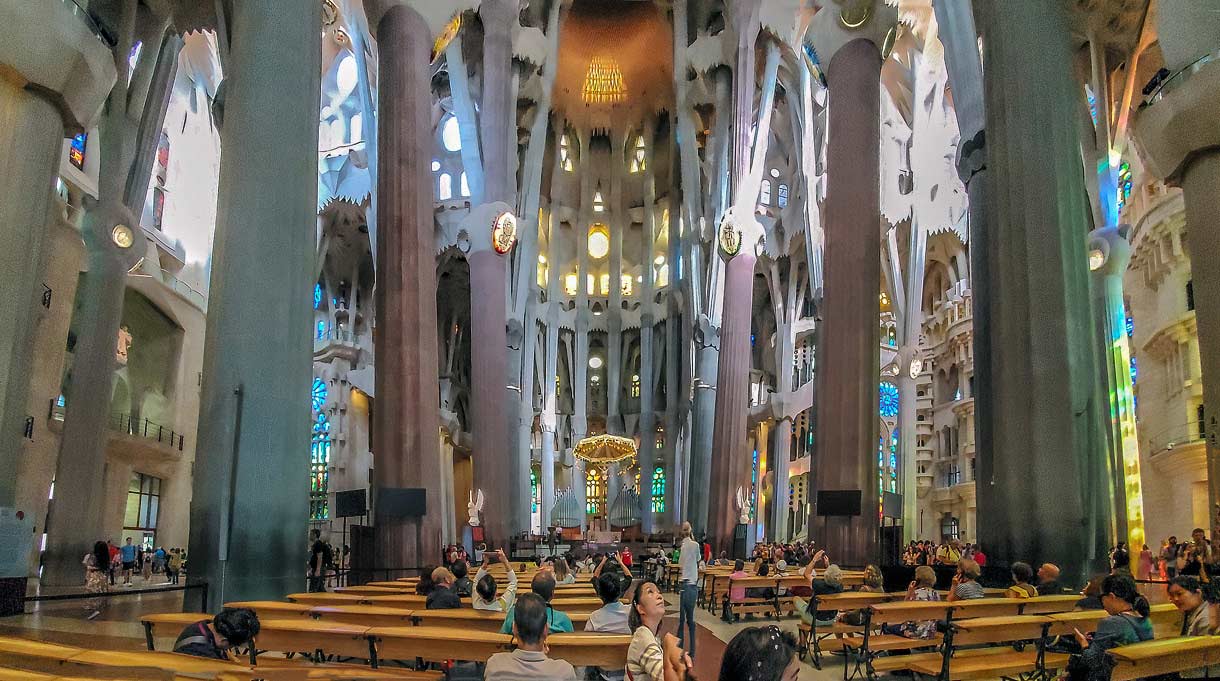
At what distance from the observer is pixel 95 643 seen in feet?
29.4

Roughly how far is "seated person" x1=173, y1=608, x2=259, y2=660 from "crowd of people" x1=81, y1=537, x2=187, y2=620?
9.35 meters

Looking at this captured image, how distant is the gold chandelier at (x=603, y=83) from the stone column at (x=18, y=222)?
40175 mm

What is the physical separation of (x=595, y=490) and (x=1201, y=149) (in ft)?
132

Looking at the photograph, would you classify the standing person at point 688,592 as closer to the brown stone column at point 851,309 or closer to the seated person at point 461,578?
the seated person at point 461,578

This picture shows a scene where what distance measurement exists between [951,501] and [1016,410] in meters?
31.1

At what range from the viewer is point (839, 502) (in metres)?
14.6

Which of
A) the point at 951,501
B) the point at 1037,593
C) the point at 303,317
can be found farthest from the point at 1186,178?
the point at 951,501

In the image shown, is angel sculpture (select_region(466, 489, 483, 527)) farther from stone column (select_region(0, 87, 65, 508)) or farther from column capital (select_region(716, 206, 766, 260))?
stone column (select_region(0, 87, 65, 508))

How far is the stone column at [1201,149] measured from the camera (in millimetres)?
8836

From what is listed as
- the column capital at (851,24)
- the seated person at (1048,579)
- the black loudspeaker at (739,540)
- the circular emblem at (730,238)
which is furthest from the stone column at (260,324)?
the black loudspeaker at (739,540)

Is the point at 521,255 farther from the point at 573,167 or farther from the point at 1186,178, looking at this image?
the point at 1186,178

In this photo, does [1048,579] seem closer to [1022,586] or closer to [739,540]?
[1022,586]

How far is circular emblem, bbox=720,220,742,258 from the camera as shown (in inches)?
1183

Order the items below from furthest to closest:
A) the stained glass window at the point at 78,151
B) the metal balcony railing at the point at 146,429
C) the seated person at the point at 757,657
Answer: the metal balcony railing at the point at 146,429
the stained glass window at the point at 78,151
the seated person at the point at 757,657
